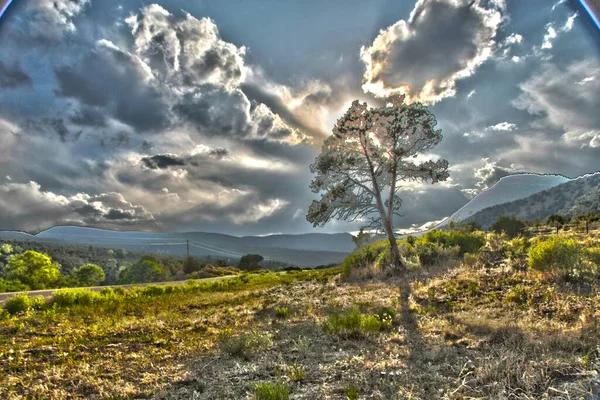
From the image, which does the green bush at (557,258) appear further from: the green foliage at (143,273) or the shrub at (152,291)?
the green foliage at (143,273)

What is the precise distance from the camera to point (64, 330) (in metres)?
8.92

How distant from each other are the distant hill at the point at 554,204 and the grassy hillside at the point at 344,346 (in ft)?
143

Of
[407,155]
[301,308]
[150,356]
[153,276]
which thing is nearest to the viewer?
[150,356]

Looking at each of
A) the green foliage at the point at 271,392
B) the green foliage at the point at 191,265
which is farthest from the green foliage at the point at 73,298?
the green foliage at the point at 191,265

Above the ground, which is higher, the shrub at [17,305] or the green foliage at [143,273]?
the shrub at [17,305]

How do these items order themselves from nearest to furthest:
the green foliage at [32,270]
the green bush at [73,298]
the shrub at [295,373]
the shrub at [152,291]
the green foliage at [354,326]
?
the shrub at [295,373], the green foliage at [354,326], the green bush at [73,298], the shrub at [152,291], the green foliage at [32,270]

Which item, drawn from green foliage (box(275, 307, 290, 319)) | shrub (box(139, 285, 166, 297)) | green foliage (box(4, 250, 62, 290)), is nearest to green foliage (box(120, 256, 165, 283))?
green foliage (box(4, 250, 62, 290))

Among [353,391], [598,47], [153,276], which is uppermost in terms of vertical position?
[598,47]

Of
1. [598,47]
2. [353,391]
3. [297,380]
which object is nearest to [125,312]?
[297,380]

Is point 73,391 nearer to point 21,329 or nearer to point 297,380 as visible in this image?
point 297,380

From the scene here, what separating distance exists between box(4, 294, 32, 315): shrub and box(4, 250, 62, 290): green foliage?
2488 cm

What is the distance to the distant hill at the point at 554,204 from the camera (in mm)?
50688

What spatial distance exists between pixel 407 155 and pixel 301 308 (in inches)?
487

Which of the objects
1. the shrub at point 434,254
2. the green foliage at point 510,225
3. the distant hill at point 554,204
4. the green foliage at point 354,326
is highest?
the distant hill at point 554,204
